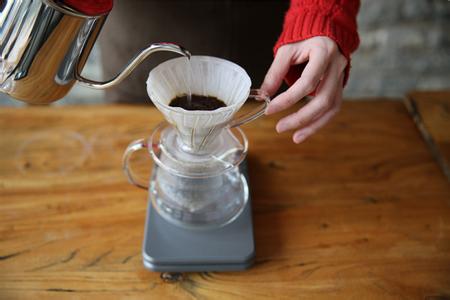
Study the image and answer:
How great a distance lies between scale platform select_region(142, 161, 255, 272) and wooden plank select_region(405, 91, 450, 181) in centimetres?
37

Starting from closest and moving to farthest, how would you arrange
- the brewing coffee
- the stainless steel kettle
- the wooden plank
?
the stainless steel kettle
the brewing coffee
the wooden plank

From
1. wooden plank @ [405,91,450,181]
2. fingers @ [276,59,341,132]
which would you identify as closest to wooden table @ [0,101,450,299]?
wooden plank @ [405,91,450,181]

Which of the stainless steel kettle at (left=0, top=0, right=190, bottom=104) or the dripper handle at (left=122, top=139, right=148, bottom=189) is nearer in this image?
the stainless steel kettle at (left=0, top=0, right=190, bottom=104)

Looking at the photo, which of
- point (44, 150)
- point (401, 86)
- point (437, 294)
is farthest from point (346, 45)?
point (401, 86)

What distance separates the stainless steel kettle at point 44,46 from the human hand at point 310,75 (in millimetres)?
151

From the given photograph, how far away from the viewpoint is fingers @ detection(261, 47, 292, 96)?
64 cm

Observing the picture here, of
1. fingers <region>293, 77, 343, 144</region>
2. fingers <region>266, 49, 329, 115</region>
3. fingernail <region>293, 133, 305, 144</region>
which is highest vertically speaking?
fingers <region>266, 49, 329, 115</region>

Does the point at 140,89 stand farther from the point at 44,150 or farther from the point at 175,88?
the point at 175,88

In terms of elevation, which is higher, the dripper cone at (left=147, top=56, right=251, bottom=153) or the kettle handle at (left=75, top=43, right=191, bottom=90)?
the kettle handle at (left=75, top=43, right=191, bottom=90)

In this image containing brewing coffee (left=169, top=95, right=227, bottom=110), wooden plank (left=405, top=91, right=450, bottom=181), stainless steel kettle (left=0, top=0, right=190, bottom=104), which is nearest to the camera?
stainless steel kettle (left=0, top=0, right=190, bottom=104)

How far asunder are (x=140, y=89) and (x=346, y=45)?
1.44ft

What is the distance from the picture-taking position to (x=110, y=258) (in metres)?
0.66

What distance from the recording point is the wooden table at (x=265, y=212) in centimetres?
63

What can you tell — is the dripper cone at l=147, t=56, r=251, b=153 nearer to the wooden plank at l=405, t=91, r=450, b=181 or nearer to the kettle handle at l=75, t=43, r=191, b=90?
the kettle handle at l=75, t=43, r=191, b=90
